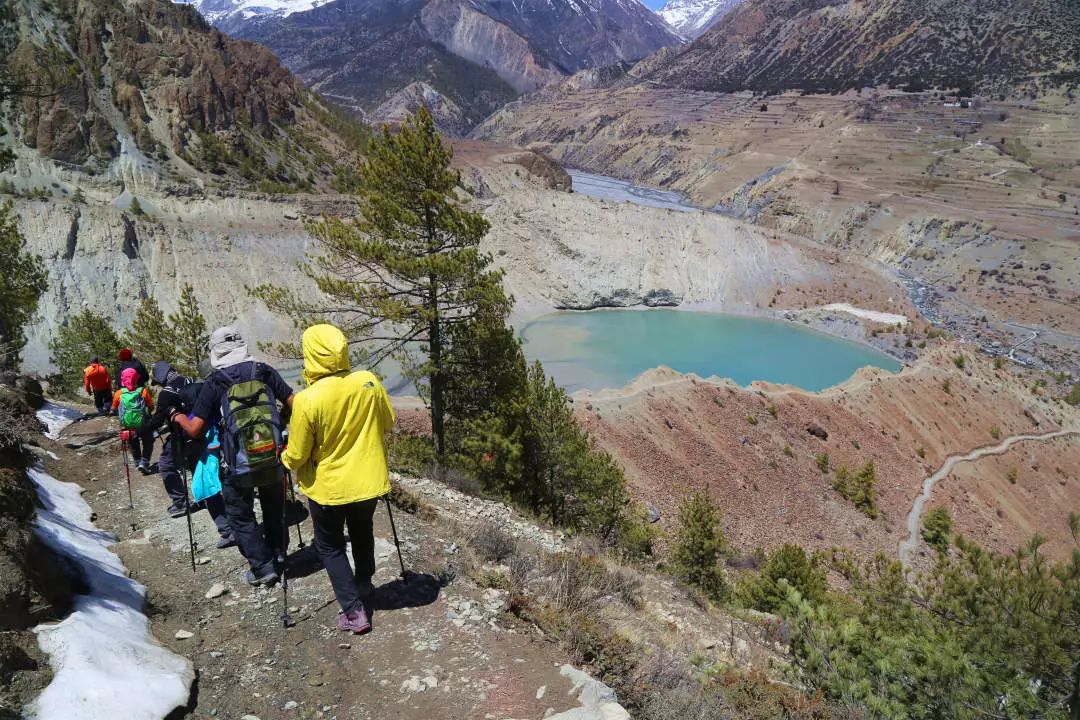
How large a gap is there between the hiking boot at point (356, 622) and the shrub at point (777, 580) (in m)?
9.69

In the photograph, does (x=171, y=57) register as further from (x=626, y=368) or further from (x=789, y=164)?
(x=789, y=164)

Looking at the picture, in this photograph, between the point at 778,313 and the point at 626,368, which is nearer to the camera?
the point at 626,368

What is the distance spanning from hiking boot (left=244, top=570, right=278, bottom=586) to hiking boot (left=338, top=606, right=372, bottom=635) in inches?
41.5

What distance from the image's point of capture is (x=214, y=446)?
17.8 ft

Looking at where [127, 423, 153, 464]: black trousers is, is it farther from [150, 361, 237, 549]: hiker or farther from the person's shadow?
the person's shadow

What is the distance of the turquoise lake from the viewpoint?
41250mm

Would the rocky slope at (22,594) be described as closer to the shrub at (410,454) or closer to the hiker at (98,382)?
the hiker at (98,382)

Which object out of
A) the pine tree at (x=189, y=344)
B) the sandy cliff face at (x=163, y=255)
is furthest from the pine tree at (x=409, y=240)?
the sandy cliff face at (x=163, y=255)

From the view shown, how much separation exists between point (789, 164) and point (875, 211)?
24530mm

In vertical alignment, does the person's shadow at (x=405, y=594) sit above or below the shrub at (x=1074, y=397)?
above

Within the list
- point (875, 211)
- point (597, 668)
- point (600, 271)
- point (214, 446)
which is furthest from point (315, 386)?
point (875, 211)

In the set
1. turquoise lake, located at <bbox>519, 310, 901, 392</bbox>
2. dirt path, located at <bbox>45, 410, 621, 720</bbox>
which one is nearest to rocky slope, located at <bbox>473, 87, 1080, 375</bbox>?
turquoise lake, located at <bbox>519, 310, 901, 392</bbox>

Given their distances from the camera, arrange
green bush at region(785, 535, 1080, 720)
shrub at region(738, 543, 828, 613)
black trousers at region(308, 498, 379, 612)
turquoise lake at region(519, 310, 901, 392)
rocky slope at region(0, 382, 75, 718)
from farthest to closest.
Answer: turquoise lake at region(519, 310, 901, 392)
shrub at region(738, 543, 828, 613)
green bush at region(785, 535, 1080, 720)
black trousers at region(308, 498, 379, 612)
rocky slope at region(0, 382, 75, 718)

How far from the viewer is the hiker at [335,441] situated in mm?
4262
